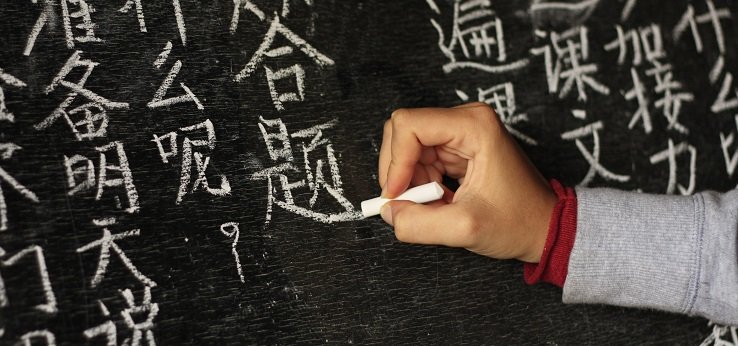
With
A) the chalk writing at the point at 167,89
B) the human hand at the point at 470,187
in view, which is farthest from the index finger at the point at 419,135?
the chalk writing at the point at 167,89

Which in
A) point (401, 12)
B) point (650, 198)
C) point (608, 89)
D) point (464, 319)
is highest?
Answer: point (401, 12)

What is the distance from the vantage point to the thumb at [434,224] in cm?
69

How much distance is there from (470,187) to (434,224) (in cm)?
6

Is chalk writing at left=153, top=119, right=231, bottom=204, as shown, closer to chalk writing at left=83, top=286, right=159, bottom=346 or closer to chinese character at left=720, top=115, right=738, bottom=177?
chalk writing at left=83, top=286, right=159, bottom=346

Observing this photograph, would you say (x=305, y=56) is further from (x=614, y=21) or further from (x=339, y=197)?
(x=614, y=21)

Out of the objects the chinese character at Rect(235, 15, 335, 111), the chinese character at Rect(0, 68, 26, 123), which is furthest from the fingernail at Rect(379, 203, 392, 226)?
the chinese character at Rect(0, 68, 26, 123)

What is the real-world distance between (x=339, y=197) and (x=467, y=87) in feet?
0.71

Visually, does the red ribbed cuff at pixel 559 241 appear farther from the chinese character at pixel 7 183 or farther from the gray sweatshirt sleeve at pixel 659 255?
the chinese character at pixel 7 183

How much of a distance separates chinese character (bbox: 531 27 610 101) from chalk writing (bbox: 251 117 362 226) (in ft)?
0.98

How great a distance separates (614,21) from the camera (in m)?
0.90

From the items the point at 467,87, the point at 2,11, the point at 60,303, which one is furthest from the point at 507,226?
the point at 2,11

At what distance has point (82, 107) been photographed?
667mm

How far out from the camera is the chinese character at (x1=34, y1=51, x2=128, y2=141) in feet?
2.16

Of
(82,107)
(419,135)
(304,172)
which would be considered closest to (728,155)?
(419,135)
